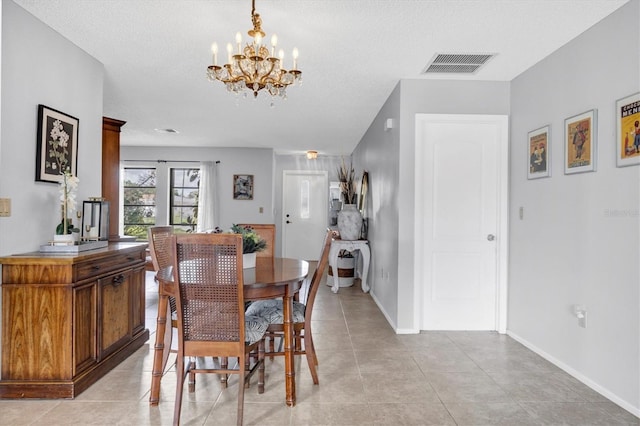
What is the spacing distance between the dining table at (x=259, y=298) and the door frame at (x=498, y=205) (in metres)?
1.58

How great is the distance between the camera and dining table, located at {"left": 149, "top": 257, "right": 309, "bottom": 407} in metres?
2.12

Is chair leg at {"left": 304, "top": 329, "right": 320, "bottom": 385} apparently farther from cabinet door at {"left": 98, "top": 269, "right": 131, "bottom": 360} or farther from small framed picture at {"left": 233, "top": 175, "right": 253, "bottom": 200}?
small framed picture at {"left": 233, "top": 175, "right": 253, "bottom": 200}

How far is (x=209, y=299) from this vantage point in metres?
2.00

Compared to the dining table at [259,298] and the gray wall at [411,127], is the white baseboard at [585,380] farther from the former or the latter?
the dining table at [259,298]

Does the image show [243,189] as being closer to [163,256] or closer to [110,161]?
[110,161]

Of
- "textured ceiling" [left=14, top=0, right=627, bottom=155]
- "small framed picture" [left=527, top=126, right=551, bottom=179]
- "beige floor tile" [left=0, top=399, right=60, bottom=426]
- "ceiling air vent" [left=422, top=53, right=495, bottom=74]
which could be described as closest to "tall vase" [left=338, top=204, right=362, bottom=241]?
"textured ceiling" [left=14, top=0, right=627, bottom=155]

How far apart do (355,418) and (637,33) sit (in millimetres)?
2699

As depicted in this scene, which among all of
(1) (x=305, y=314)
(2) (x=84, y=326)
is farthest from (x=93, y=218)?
(1) (x=305, y=314)

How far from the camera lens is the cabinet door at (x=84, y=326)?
7.78 feet

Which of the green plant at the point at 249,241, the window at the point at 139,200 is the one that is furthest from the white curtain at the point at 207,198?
the green plant at the point at 249,241

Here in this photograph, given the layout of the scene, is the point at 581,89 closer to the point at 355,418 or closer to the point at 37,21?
the point at 355,418

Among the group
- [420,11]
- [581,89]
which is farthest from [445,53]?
[581,89]

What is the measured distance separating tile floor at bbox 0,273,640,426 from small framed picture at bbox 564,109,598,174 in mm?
1458

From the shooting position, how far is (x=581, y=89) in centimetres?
270
